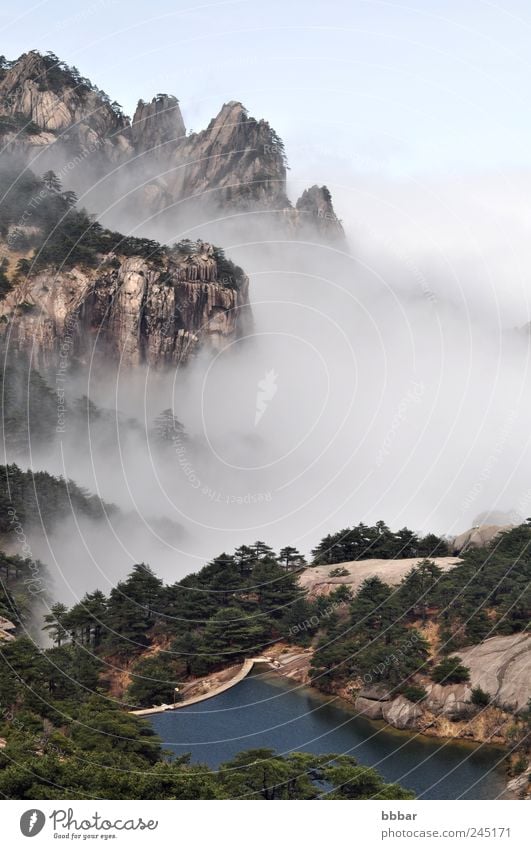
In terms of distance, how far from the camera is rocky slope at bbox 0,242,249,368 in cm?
15825

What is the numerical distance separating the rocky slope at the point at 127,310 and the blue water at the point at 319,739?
91473mm

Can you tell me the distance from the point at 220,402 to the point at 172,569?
54.7 meters

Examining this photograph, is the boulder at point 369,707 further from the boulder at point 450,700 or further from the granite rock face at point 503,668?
the granite rock face at point 503,668

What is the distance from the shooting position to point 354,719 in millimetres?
72250

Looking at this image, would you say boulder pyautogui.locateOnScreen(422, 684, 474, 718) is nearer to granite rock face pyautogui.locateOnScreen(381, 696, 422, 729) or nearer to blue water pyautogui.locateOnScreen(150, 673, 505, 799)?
granite rock face pyautogui.locateOnScreen(381, 696, 422, 729)

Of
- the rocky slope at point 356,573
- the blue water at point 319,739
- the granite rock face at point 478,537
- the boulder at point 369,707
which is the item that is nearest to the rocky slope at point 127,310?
the rocky slope at point 356,573

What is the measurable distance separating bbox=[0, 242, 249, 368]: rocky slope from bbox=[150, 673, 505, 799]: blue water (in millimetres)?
91473

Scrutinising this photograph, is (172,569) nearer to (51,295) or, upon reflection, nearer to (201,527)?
(201,527)

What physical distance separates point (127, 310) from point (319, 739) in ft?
349

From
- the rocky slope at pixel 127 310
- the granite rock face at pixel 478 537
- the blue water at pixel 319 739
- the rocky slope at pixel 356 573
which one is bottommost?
the blue water at pixel 319 739

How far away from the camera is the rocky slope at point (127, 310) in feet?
519

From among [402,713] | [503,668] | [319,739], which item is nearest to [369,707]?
[402,713]

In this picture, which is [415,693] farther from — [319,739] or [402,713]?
[319,739]

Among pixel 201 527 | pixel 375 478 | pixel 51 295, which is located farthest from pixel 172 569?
pixel 51 295
